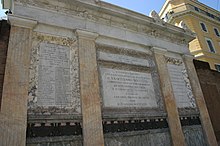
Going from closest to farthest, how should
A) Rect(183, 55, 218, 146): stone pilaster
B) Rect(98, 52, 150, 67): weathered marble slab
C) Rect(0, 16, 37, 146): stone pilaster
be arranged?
1. Rect(0, 16, 37, 146): stone pilaster
2. Rect(98, 52, 150, 67): weathered marble slab
3. Rect(183, 55, 218, 146): stone pilaster

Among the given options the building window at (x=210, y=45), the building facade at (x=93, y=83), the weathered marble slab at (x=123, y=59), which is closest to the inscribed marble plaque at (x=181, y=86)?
the building facade at (x=93, y=83)

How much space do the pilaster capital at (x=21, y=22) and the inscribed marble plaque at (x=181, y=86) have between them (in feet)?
18.0

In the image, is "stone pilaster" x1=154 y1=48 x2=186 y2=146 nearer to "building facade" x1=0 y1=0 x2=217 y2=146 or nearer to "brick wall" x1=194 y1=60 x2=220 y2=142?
"building facade" x1=0 y1=0 x2=217 y2=146

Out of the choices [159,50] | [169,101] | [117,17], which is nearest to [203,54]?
[159,50]

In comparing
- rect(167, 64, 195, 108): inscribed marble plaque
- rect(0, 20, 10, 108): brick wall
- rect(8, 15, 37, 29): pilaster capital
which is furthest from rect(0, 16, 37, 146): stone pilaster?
rect(167, 64, 195, 108): inscribed marble plaque

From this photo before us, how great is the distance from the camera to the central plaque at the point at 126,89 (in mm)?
5369

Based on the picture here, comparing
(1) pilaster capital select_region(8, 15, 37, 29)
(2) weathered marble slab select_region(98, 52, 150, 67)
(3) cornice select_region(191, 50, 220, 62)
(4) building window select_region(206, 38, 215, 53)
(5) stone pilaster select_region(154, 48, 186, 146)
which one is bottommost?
(5) stone pilaster select_region(154, 48, 186, 146)

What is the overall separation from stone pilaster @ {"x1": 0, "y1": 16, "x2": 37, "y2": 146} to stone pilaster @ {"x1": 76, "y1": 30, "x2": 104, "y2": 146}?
55.5 inches

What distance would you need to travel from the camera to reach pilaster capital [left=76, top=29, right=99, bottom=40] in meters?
5.58

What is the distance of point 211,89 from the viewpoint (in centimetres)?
885

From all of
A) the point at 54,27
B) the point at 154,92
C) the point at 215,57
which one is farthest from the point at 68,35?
the point at 215,57

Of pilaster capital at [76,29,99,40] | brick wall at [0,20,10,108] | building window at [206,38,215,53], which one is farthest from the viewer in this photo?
building window at [206,38,215,53]

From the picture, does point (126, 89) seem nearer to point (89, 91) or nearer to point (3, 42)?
point (89, 91)

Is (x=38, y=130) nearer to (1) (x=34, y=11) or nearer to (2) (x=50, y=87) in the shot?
(2) (x=50, y=87)
